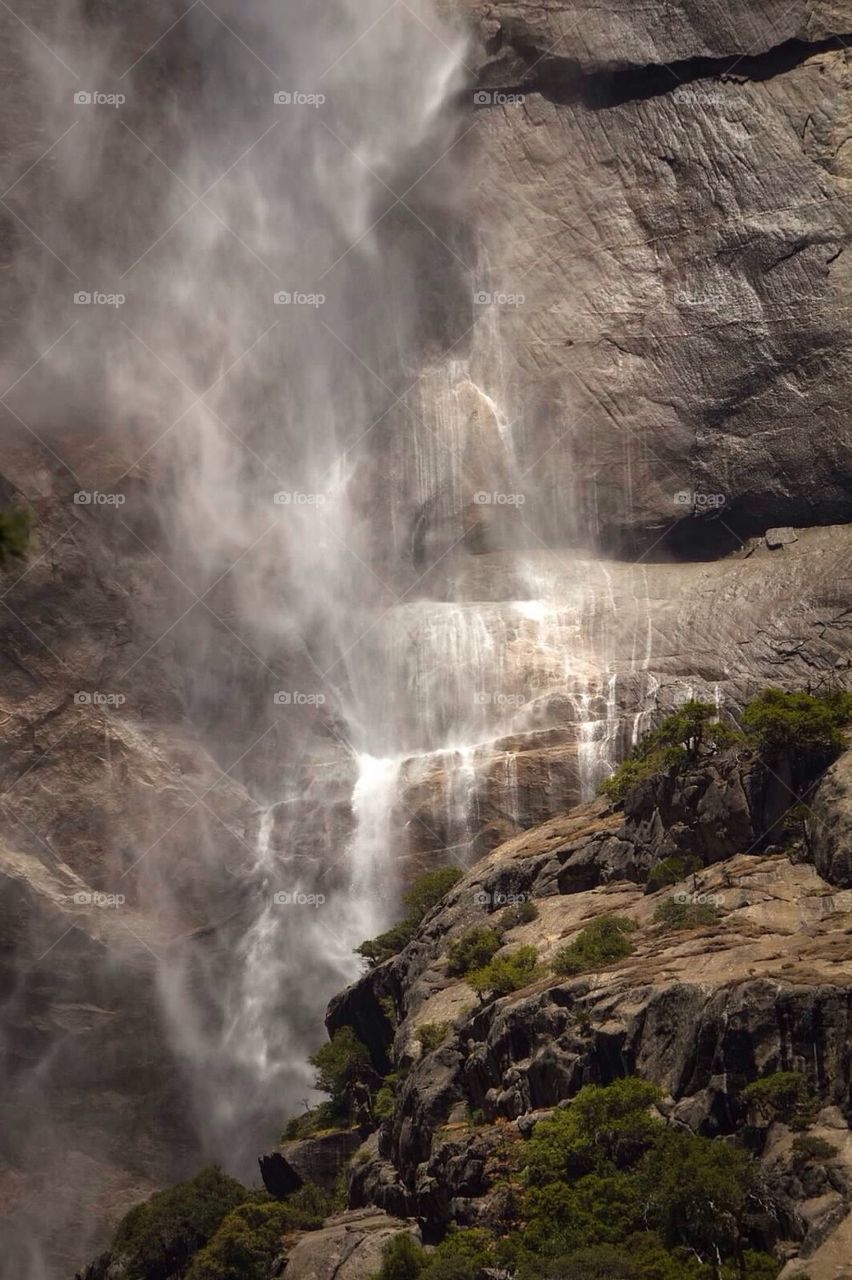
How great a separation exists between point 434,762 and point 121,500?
65.8 ft

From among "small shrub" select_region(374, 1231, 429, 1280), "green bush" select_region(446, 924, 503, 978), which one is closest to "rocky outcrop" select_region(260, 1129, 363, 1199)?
"green bush" select_region(446, 924, 503, 978)

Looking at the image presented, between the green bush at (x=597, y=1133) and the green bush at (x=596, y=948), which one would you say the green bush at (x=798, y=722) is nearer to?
the green bush at (x=596, y=948)

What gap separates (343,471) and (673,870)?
44.7m

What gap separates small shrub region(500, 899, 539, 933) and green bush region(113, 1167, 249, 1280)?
10913 mm

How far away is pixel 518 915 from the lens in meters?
59.7

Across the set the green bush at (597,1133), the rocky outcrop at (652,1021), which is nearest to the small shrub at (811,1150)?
the rocky outcrop at (652,1021)

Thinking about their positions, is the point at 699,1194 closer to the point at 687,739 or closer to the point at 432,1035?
the point at 432,1035

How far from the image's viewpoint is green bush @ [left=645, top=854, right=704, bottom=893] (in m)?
56.1

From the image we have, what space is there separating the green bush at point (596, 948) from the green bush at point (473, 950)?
3891 mm

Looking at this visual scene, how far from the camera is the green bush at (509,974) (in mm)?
53906

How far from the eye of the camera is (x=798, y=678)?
81812 mm

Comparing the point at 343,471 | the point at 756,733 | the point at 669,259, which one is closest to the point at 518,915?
the point at 756,733

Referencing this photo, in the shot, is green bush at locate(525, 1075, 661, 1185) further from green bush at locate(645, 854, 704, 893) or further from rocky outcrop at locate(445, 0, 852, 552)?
rocky outcrop at locate(445, 0, 852, 552)

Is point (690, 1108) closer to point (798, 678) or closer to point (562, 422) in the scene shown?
point (798, 678)
